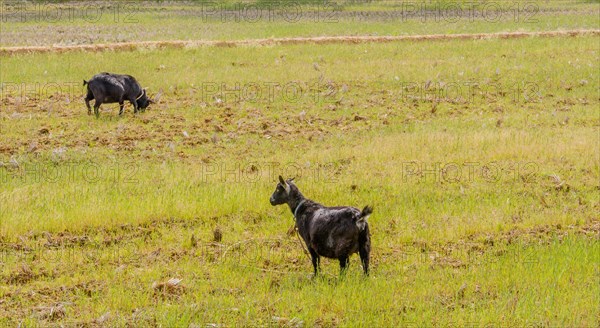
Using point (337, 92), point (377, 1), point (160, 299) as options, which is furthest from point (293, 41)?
point (377, 1)

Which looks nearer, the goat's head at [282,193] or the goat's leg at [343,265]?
the goat's leg at [343,265]

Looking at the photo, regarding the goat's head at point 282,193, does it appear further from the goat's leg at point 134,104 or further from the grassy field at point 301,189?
the goat's leg at point 134,104

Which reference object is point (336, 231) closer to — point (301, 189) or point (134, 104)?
point (301, 189)

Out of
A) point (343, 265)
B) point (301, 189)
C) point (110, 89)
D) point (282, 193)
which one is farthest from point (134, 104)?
point (343, 265)

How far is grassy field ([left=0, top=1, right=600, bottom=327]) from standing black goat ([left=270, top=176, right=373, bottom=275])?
0.39 meters

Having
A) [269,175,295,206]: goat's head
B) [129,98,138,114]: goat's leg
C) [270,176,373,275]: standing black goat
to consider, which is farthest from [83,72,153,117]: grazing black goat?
[270,176,373,275]: standing black goat

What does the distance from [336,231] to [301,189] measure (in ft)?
16.6

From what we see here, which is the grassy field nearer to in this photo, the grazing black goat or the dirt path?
the grazing black goat

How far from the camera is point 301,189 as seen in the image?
14945mm

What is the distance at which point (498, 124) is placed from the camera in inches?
829

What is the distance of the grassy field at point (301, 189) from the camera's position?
389 inches

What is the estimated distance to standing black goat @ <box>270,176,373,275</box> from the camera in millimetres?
9805

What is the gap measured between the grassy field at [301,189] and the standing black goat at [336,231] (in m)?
0.39

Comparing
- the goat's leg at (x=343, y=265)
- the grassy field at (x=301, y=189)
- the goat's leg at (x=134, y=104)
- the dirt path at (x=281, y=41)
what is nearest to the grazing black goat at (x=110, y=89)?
the goat's leg at (x=134, y=104)
